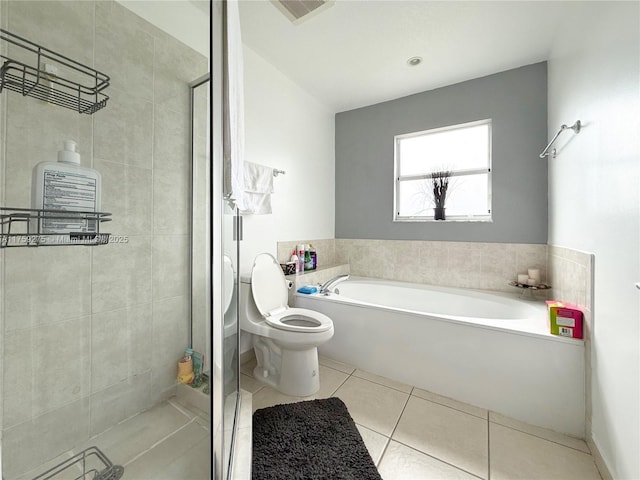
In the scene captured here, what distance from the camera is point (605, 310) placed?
1149mm

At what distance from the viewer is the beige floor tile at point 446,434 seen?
122 cm

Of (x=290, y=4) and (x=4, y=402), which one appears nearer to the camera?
(x=4, y=402)

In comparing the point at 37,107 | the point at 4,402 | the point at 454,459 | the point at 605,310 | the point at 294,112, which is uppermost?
the point at 294,112

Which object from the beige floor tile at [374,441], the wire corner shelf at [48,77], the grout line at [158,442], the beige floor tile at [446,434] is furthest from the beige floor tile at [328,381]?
the wire corner shelf at [48,77]

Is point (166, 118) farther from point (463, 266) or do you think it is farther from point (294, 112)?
point (463, 266)

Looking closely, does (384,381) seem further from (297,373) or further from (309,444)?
(309,444)

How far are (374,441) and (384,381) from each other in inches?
21.2

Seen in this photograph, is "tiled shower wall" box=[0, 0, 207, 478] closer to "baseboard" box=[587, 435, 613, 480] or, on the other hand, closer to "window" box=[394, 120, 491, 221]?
"baseboard" box=[587, 435, 613, 480]

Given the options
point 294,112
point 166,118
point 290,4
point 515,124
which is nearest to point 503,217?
point 515,124

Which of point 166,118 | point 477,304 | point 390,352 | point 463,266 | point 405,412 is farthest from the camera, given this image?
point 463,266

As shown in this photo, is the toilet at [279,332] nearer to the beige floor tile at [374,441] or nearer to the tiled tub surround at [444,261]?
the beige floor tile at [374,441]

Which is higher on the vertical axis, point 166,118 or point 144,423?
point 166,118

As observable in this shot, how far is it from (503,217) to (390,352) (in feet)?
5.20

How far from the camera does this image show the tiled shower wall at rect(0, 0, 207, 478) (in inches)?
37.1
